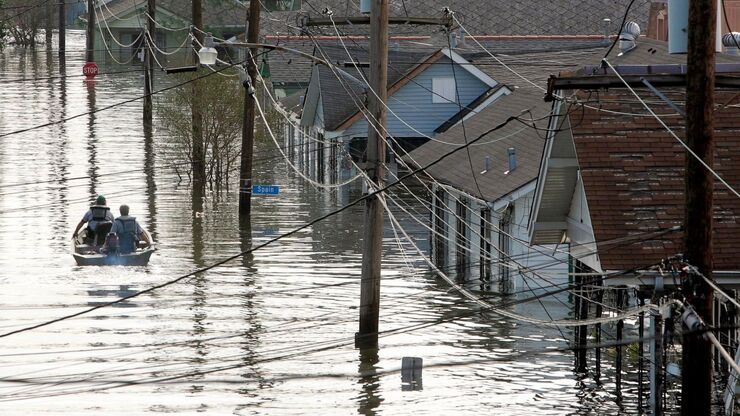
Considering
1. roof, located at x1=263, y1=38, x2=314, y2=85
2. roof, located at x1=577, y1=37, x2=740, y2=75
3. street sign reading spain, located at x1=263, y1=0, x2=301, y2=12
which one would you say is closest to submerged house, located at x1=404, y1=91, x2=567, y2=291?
roof, located at x1=577, y1=37, x2=740, y2=75

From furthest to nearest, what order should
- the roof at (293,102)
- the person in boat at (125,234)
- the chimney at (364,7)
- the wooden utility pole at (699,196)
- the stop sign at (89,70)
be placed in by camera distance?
the stop sign at (89,70) < the roof at (293,102) < the person in boat at (125,234) < the chimney at (364,7) < the wooden utility pole at (699,196)

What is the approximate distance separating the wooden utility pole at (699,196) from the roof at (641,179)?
5.05 metres

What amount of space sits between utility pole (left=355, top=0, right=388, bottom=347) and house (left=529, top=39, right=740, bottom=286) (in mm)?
3384

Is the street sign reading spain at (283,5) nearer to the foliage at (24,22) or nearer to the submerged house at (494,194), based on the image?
the foliage at (24,22)

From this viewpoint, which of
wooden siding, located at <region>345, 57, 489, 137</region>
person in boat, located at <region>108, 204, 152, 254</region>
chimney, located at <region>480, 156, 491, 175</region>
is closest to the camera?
chimney, located at <region>480, 156, 491, 175</region>

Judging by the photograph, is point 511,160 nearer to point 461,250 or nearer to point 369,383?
point 461,250

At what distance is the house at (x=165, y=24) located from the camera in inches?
3804

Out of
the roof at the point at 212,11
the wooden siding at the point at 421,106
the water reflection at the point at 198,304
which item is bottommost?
the water reflection at the point at 198,304

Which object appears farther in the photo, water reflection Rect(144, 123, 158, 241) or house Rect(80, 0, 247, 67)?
house Rect(80, 0, 247, 67)

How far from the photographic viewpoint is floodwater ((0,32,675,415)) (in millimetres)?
22328

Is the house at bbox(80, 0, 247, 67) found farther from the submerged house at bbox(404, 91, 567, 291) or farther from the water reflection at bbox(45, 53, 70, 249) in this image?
the submerged house at bbox(404, 91, 567, 291)

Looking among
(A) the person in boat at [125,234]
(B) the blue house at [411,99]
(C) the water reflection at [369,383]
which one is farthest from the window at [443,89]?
(C) the water reflection at [369,383]

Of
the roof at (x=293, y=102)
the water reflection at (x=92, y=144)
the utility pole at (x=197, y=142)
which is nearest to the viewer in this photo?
the utility pole at (x=197, y=142)

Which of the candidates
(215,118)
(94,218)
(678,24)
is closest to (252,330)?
(94,218)
